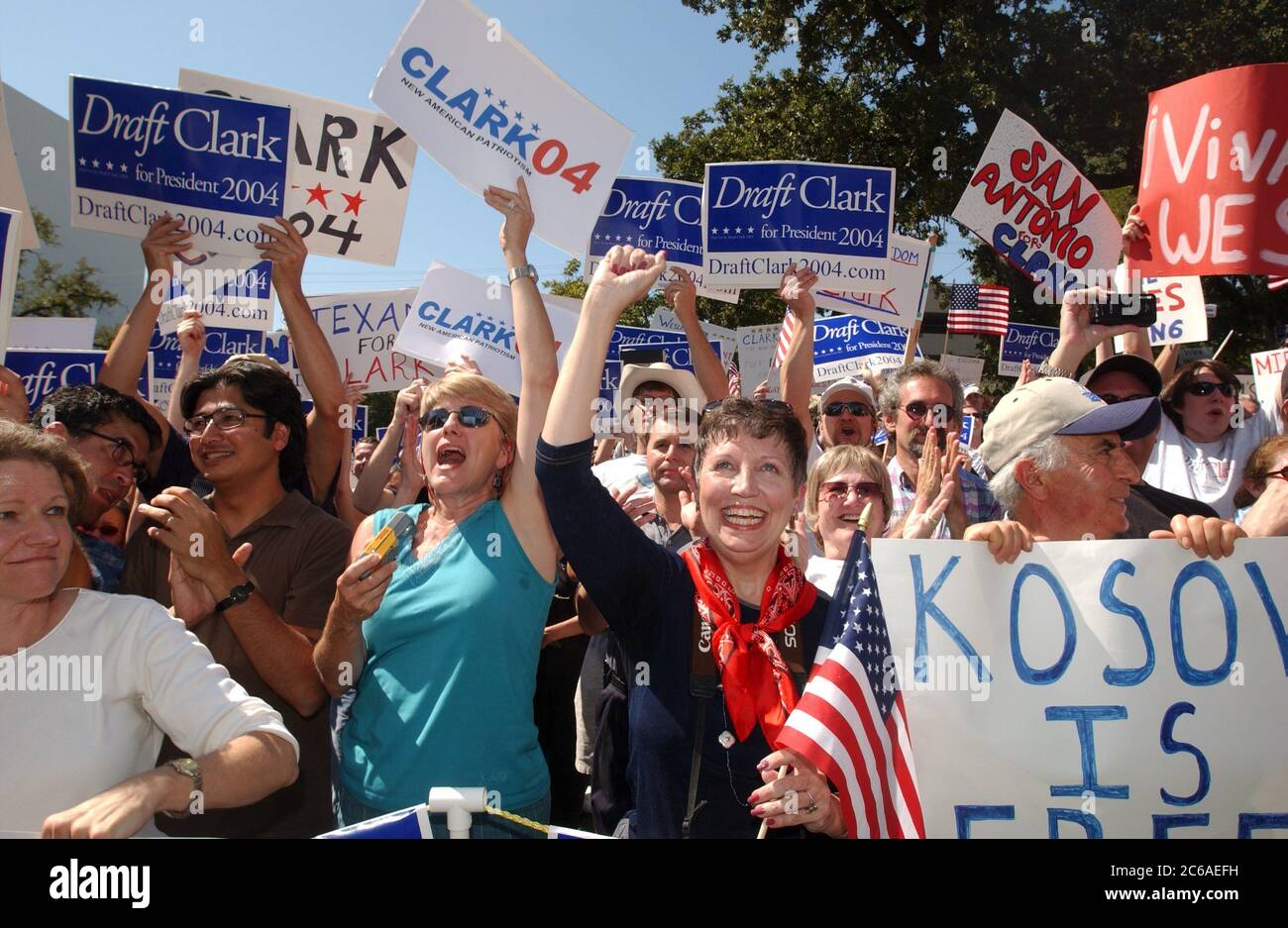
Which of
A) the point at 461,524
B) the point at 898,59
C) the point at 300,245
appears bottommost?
the point at 461,524

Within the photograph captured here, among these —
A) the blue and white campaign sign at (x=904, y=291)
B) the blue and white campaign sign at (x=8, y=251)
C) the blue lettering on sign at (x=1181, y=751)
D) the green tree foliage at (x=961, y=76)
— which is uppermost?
the green tree foliage at (x=961, y=76)

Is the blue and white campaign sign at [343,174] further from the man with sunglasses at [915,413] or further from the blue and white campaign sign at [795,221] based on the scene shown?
the man with sunglasses at [915,413]

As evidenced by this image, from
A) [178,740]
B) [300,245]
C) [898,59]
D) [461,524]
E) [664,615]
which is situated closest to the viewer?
[178,740]

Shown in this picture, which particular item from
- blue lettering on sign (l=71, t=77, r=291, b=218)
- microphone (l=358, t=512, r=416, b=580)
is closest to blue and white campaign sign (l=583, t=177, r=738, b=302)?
blue lettering on sign (l=71, t=77, r=291, b=218)

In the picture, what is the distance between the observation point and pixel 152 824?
2340mm

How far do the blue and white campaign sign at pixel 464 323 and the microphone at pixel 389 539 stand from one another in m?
2.91

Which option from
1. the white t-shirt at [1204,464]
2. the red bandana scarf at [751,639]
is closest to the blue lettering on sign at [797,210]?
the white t-shirt at [1204,464]

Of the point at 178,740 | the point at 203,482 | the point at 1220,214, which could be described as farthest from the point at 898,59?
the point at 178,740

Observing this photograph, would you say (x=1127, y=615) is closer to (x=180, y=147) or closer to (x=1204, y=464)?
(x=1204, y=464)

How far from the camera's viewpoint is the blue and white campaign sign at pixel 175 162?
484cm

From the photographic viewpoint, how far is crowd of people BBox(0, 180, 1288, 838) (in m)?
2.27

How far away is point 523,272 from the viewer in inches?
128

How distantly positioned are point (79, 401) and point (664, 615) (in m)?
2.38
